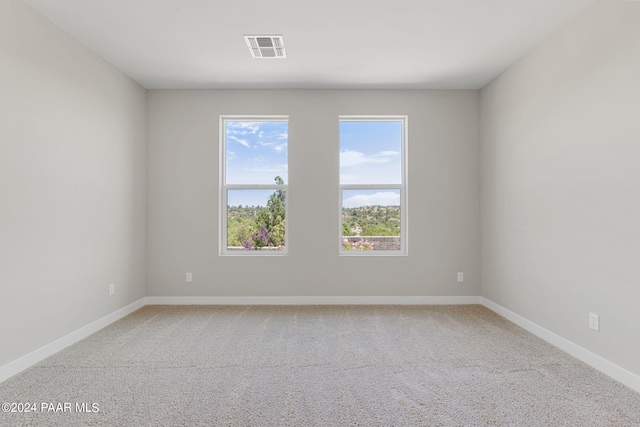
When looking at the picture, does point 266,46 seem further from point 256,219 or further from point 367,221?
point 367,221

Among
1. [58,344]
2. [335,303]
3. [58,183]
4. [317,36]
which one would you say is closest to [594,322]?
[335,303]

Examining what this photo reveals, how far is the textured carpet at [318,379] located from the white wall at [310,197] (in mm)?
784

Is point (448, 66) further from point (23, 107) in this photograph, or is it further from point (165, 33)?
point (23, 107)

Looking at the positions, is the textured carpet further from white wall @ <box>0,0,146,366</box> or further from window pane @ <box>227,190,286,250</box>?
window pane @ <box>227,190,286,250</box>

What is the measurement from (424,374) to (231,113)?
3.56m

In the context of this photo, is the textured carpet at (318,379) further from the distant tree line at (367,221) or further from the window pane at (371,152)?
the window pane at (371,152)

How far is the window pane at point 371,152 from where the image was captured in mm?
4387

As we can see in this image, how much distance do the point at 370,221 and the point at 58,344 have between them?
339 cm

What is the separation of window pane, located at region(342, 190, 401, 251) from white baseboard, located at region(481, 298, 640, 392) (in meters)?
1.51

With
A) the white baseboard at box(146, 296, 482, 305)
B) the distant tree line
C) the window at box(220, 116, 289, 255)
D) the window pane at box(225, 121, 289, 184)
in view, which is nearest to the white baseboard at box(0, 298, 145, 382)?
the white baseboard at box(146, 296, 482, 305)

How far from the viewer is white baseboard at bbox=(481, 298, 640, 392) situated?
7.38 ft

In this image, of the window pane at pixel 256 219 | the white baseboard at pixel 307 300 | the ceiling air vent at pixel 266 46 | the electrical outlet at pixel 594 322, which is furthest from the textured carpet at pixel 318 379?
the ceiling air vent at pixel 266 46

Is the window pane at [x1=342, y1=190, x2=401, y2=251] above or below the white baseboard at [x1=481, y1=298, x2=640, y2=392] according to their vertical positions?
above

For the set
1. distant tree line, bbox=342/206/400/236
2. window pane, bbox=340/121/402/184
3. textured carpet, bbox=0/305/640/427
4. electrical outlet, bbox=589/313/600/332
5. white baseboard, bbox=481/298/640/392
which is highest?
window pane, bbox=340/121/402/184
